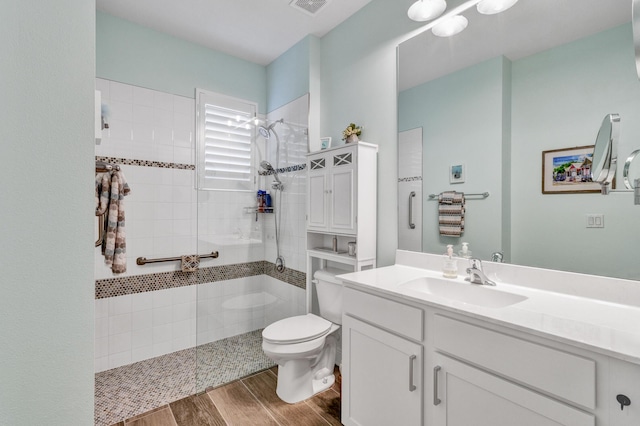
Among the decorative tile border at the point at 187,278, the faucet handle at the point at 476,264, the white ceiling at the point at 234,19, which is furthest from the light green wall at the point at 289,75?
the faucet handle at the point at 476,264

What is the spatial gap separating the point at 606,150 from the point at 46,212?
1.85m

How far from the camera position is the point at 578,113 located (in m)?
1.32

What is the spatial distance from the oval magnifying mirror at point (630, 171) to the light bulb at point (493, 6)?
936mm

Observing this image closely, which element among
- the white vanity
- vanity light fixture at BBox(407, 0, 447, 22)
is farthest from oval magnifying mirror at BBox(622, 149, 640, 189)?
vanity light fixture at BBox(407, 0, 447, 22)

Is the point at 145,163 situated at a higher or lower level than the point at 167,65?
lower

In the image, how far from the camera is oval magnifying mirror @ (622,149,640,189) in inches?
46.8

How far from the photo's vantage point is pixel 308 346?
2.01 m

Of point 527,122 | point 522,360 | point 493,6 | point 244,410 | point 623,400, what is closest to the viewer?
point 623,400

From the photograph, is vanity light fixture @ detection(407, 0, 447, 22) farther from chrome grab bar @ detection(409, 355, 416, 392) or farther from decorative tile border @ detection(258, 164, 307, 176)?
chrome grab bar @ detection(409, 355, 416, 392)

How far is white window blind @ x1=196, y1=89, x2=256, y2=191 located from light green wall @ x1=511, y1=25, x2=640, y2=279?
2096mm

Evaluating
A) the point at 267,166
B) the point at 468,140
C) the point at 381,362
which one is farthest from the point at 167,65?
the point at 381,362

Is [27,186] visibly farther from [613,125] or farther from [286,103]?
[286,103]

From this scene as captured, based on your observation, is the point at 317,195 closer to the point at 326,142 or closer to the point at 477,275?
the point at 326,142

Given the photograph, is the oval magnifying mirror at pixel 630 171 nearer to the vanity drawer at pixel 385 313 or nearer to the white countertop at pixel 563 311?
the white countertop at pixel 563 311
